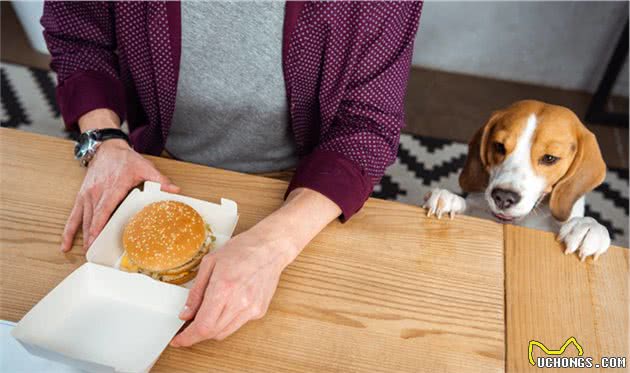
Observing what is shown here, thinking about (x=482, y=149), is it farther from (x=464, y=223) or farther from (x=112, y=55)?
(x=112, y=55)

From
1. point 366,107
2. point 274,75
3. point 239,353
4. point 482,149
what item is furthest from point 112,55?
point 482,149

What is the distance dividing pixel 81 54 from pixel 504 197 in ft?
3.06

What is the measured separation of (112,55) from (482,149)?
861 mm

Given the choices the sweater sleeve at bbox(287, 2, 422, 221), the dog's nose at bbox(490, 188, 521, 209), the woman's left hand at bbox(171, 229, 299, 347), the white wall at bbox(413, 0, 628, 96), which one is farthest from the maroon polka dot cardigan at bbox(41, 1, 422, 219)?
the white wall at bbox(413, 0, 628, 96)

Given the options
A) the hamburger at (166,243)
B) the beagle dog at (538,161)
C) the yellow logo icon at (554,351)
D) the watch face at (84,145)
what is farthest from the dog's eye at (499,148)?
the watch face at (84,145)

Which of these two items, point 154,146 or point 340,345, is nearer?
point 340,345

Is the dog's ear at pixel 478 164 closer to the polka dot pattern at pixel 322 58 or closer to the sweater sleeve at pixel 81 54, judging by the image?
the polka dot pattern at pixel 322 58

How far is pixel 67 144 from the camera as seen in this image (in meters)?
0.87

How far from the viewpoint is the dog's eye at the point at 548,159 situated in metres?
1.08

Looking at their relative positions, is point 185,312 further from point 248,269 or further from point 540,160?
point 540,160

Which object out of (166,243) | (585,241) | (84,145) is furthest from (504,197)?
(84,145)

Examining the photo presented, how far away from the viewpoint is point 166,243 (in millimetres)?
665

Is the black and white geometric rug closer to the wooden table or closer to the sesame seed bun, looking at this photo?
the wooden table

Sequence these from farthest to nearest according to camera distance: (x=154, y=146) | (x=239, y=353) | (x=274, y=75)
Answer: (x=154, y=146) → (x=274, y=75) → (x=239, y=353)
